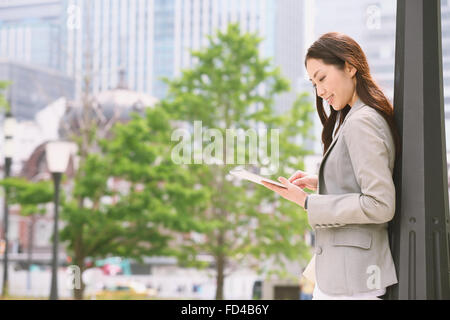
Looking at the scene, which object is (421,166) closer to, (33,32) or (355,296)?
(355,296)

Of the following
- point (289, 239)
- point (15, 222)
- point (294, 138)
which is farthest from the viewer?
point (15, 222)

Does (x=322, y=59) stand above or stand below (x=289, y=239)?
above


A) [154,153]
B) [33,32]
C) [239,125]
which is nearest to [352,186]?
[154,153]

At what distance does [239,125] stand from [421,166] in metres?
5.76

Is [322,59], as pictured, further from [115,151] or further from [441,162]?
[115,151]

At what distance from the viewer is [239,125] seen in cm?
675

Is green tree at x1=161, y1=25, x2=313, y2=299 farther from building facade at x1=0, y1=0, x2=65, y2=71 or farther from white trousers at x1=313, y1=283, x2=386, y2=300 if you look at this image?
white trousers at x1=313, y1=283, x2=386, y2=300

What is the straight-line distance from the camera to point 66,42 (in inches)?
310

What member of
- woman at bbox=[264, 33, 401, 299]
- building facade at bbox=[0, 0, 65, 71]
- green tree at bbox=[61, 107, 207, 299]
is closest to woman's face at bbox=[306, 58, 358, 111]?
woman at bbox=[264, 33, 401, 299]

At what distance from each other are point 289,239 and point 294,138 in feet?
4.48

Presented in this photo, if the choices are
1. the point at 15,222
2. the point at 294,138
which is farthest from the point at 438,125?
the point at 15,222

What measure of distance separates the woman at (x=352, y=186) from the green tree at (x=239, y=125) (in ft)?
18.1

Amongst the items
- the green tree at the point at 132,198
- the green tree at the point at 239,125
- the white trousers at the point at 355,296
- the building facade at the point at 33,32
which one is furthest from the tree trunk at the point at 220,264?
the white trousers at the point at 355,296
